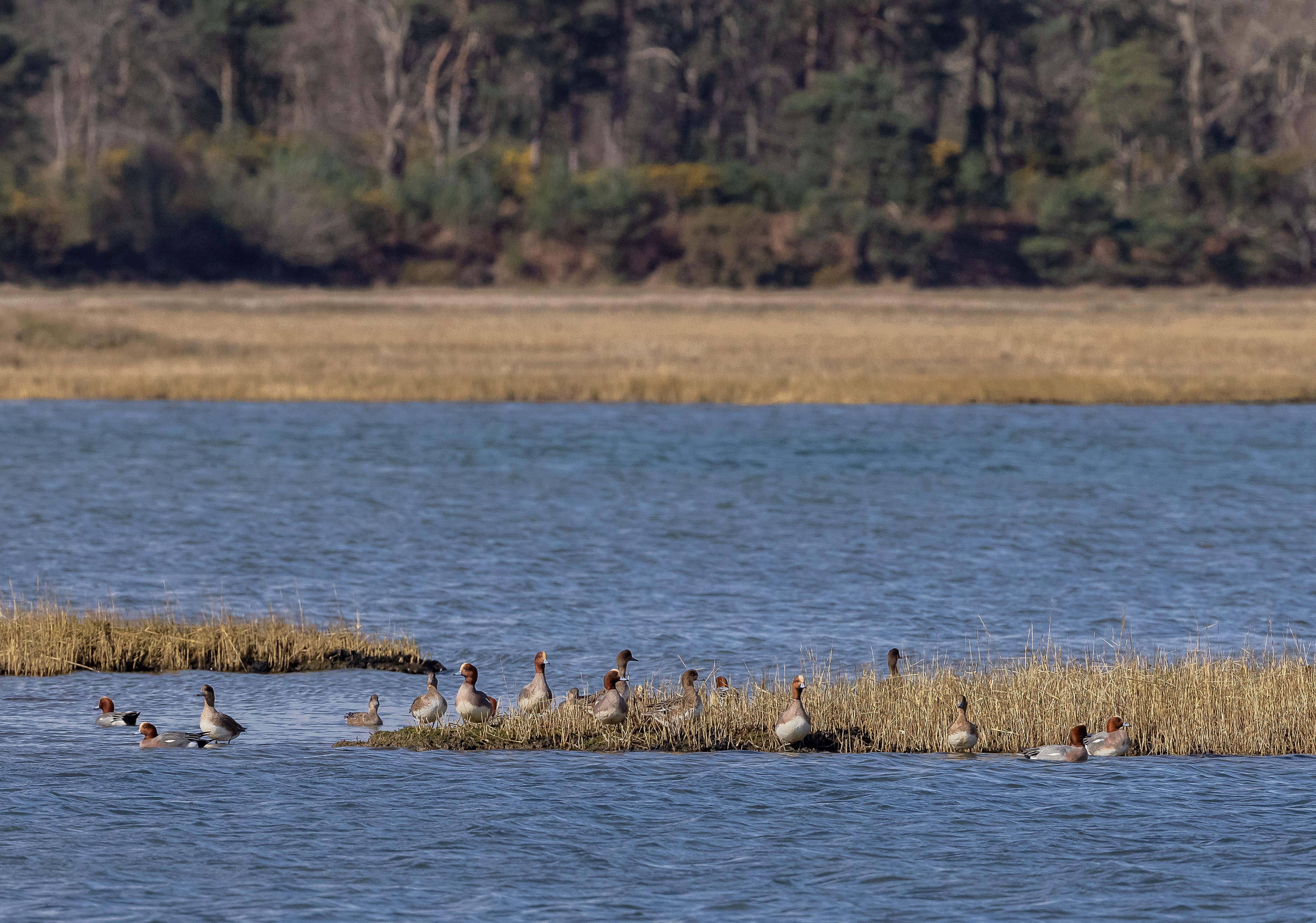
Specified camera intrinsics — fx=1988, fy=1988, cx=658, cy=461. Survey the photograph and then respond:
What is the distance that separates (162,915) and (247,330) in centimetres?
6057

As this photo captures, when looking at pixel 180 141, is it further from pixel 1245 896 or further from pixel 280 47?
pixel 1245 896

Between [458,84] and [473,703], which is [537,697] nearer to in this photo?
[473,703]

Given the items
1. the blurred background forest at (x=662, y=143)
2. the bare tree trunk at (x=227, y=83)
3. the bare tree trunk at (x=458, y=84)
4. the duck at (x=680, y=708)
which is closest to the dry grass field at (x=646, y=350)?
the blurred background forest at (x=662, y=143)

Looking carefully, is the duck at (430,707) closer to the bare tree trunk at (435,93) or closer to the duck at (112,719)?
the duck at (112,719)

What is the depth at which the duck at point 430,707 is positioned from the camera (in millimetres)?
17359

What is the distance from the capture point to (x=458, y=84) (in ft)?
376

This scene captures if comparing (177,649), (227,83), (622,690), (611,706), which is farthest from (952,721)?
(227,83)

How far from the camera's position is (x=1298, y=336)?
71.4 meters

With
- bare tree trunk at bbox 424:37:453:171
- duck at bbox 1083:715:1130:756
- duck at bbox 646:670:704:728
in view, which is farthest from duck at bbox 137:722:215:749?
bare tree trunk at bbox 424:37:453:171

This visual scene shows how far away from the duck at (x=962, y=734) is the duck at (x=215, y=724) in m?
6.11

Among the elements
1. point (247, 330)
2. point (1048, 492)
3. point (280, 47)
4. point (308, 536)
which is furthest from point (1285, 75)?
point (308, 536)

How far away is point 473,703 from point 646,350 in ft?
157

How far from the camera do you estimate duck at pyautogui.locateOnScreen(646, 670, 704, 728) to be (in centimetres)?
1689

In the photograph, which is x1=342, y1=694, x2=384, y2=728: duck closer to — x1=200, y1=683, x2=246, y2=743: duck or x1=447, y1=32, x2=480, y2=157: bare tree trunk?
x1=200, y1=683, x2=246, y2=743: duck
